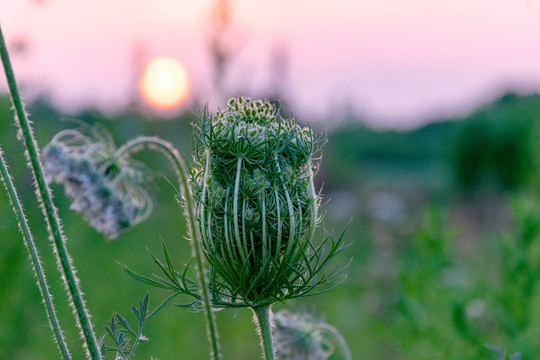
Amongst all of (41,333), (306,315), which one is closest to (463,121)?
(41,333)

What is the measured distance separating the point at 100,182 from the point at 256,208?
1088mm

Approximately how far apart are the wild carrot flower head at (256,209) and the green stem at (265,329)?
30 mm

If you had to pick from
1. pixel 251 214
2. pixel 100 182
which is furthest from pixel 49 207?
pixel 100 182

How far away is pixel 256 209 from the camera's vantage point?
63.7 inches

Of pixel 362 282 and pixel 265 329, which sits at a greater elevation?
pixel 265 329

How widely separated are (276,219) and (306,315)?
800 millimetres

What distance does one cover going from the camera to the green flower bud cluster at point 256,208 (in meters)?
1.60

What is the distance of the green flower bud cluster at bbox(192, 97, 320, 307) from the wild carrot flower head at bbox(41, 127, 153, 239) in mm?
848

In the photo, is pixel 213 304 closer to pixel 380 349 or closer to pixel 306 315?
pixel 306 315

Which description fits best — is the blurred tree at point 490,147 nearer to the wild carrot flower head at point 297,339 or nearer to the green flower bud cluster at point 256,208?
the wild carrot flower head at point 297,339

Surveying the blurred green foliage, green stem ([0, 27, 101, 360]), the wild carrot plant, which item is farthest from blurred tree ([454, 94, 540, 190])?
green stem ([0, 27, 101, 360])

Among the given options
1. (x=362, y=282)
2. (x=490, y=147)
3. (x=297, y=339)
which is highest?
(x=297, y=339)

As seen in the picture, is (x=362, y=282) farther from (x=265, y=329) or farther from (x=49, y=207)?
(x=49, y=207)

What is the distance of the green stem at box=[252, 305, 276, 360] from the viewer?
5.11ft
